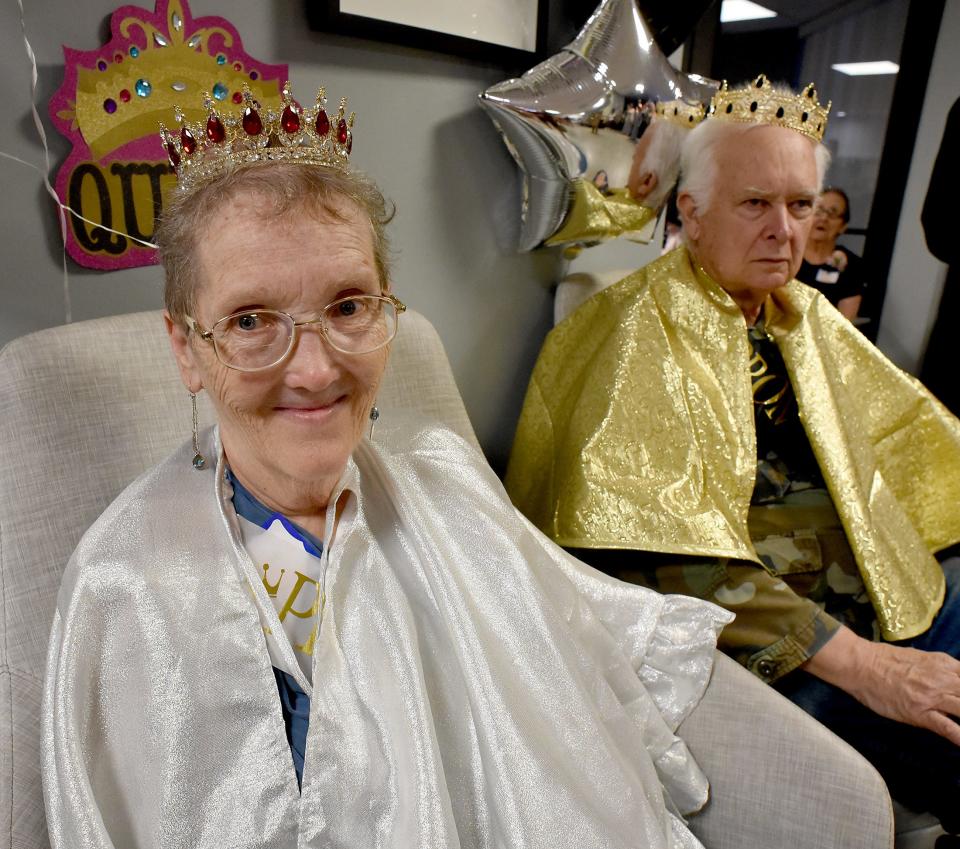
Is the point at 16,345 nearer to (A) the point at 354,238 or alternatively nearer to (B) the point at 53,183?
(B) the point at 53,183

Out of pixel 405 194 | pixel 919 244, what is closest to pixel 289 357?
pixel 405 194

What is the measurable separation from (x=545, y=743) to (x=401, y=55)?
1178 millimetres

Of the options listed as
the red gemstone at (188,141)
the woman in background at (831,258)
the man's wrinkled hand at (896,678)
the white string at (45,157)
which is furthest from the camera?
the woman in background at (831,258)

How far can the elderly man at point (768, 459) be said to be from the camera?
1.21 metres

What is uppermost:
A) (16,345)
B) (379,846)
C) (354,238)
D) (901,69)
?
(901,69)

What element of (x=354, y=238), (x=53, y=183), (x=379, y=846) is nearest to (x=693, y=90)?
(x=354, y=238)

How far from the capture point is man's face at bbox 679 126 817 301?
1.45 meters

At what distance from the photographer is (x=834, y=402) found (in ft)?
5.22

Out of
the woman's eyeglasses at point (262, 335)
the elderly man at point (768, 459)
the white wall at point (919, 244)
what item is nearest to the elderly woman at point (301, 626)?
the woman's eyeglasses at point (262, 335)

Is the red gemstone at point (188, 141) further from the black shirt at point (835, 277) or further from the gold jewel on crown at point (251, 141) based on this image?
the black shirt at point (835, 277)

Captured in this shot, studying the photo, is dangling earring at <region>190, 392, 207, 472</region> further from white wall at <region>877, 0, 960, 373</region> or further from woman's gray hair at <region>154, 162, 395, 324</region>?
white wall at <region>877, 0, 960, 373</region>

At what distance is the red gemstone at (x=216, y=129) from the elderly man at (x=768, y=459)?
31.4 inches

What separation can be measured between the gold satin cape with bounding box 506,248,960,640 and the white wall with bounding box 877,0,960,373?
200 cm

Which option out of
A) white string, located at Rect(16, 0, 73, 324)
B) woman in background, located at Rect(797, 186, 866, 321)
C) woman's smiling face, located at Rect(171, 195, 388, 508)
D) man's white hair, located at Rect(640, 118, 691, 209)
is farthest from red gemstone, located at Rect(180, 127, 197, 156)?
woman in background, located at Rect(797, 186, 866, 321)
